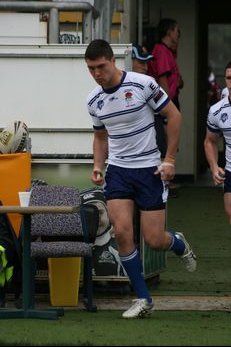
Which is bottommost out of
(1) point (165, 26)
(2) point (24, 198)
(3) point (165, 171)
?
(2) point (24, 198)

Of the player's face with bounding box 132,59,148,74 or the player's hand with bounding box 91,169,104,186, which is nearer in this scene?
the player's hand with bounding box 91,169,104,186

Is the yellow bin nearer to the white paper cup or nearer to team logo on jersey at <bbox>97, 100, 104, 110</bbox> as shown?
the white paper cup

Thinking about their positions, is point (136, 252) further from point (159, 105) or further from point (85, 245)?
point (159, 105)

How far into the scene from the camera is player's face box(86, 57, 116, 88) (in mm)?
8078

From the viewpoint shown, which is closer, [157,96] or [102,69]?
[102,69]

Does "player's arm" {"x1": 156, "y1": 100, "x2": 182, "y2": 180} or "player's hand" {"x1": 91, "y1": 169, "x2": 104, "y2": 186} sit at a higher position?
"player's arm" {"x1": 156, "y1": 100, "x2": 182, "y2": 180}

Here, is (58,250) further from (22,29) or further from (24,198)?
(22,29)

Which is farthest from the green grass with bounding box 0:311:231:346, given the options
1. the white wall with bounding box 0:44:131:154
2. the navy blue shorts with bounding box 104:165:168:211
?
the white wall with bounding box 0:44:131:154

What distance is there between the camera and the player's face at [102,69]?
318 inches

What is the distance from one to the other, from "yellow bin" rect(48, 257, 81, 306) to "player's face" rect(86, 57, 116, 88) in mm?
1542

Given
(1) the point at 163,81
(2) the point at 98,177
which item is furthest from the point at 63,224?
(1) the point at 163,81

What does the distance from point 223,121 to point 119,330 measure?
1905mm

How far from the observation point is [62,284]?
891cm

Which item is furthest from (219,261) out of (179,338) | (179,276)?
(179,338)
